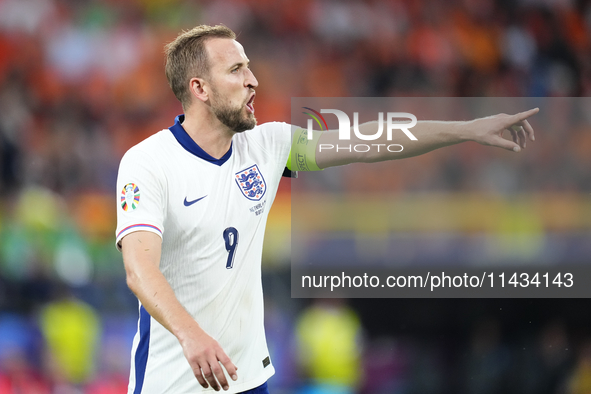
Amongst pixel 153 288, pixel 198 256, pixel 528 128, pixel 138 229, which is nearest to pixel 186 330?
pixel 153 288

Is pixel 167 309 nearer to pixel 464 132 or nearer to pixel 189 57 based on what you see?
pixel 189 57

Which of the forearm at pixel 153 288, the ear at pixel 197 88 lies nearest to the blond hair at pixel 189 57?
the ear at pixel 197 88

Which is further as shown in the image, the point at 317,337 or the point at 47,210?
the point at 47,210

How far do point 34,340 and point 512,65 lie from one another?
628 centimetres

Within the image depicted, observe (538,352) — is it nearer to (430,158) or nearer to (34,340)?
(430,158)

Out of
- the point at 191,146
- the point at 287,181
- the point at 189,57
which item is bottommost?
the point at 191,146

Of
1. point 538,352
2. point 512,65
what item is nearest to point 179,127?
point 538,352

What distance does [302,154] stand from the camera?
130 inches

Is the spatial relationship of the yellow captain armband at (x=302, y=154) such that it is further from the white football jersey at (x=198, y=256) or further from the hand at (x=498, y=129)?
the hand at (x=498, y=129)

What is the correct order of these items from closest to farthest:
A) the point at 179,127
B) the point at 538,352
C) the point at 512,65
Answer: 1. the point at 179,127
2. the point at 538,352
3. the point at 512,65

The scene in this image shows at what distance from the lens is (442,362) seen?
649cm

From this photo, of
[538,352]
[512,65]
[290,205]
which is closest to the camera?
[538,352]

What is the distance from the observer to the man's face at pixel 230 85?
119 inches

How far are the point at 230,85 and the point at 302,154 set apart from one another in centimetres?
51
